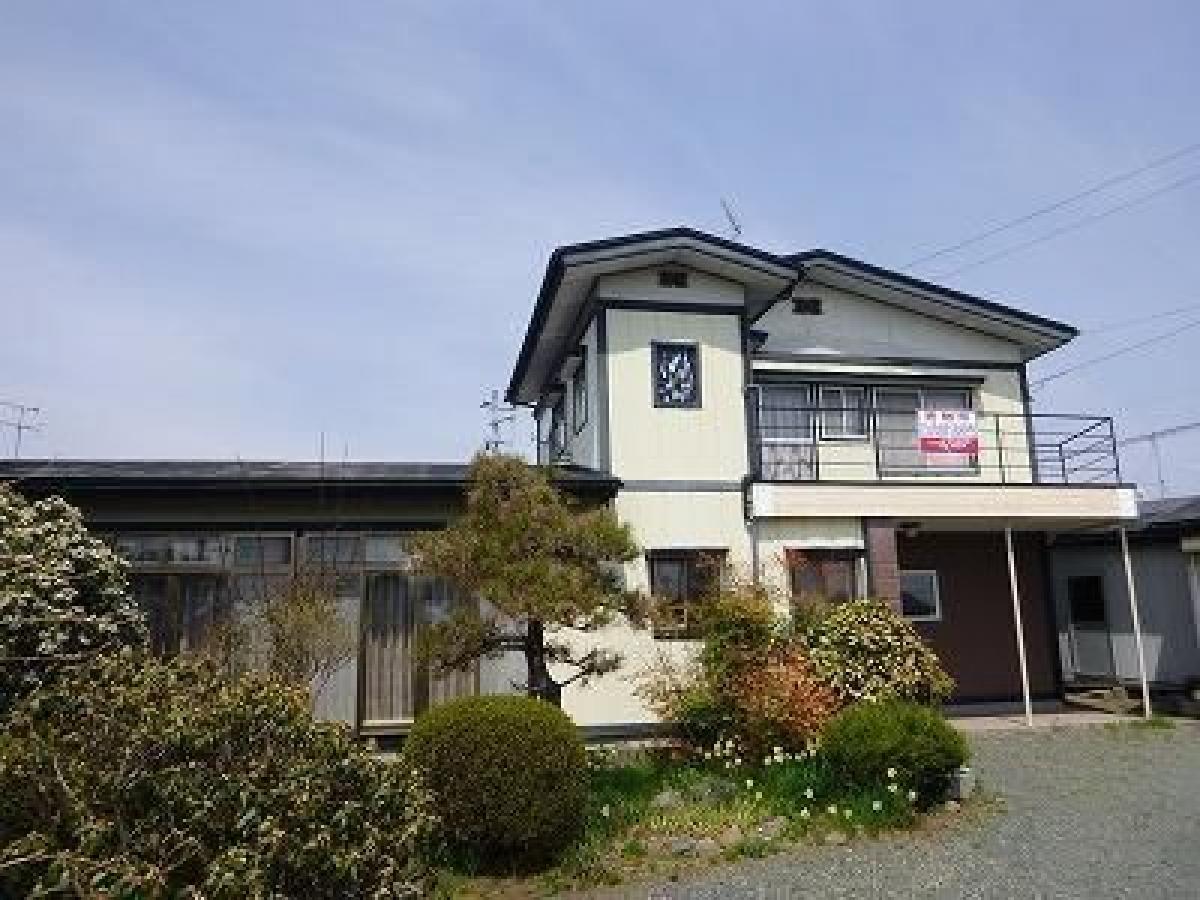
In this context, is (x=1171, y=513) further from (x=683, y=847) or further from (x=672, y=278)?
(x=683, y=847)

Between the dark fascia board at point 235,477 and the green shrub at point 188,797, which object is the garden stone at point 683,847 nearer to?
the green shrub at point 188,797

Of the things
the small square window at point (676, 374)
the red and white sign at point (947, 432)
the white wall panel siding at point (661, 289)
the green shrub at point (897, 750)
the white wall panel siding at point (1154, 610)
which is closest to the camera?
the green shrub at point (897, 750)

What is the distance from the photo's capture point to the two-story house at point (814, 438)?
1486cm

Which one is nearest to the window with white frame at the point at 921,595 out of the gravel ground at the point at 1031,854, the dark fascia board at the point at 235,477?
the gravel ground at the point at 1031,854

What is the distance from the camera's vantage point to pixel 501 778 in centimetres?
798

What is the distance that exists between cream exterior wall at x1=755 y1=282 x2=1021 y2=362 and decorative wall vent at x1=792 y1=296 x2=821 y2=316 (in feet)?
0.27

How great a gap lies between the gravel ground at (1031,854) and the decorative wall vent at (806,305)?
358 inches

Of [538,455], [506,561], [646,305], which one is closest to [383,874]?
[506,561]

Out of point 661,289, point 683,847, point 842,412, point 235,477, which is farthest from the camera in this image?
point 842,412

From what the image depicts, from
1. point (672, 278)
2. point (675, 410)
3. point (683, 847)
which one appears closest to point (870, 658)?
point (683, 847)

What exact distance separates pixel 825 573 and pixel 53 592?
10.7 metres

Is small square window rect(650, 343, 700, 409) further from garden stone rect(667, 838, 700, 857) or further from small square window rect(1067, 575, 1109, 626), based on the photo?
small square window rect(1067, 575, 1109, 626)

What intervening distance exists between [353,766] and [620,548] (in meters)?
5.13

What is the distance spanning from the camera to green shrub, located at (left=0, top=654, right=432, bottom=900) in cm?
525
